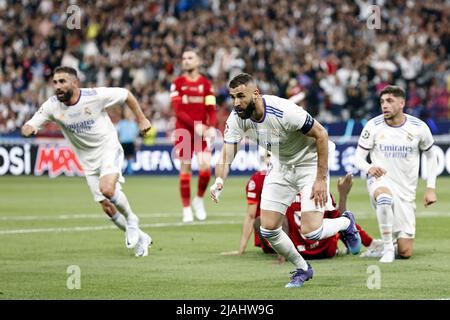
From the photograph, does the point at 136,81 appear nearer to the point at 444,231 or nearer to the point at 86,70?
the point at 86,70

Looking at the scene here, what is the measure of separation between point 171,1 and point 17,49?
5595 mm

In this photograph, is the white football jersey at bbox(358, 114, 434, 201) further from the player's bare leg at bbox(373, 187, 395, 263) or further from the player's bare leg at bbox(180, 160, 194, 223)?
the player's bare leg at bbox(180, 160, 194, 223)

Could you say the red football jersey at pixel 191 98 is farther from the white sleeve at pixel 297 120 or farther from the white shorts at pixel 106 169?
the white sleeve at pixel 297 120

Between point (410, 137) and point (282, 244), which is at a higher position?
point (410, 137)

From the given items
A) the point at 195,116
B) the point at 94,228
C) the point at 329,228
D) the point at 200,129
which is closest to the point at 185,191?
the point at 200,129

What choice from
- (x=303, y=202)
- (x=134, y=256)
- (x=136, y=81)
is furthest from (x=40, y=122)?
(x=136, y=81)

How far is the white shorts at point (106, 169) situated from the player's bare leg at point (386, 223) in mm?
3263

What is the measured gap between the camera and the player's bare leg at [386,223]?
1139cm

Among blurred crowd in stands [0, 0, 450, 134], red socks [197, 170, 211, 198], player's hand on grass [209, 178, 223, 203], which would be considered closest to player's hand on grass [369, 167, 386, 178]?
player's hand on grass [209, 178, 223, 203]

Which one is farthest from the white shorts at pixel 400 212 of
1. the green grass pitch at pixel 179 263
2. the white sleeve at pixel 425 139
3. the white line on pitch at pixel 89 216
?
the white line on pitch at pixel 89 216

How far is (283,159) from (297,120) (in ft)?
2.44

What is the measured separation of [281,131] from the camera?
9.49 metres

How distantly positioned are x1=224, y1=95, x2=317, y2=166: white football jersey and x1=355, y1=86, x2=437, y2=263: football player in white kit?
1.95 m

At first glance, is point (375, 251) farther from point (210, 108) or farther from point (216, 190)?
point (210, 108)
